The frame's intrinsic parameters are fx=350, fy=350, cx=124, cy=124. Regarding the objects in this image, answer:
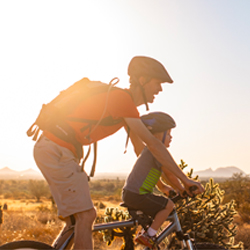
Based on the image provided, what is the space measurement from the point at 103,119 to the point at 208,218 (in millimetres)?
4078

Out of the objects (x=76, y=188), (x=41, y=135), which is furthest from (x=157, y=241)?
(x=41, y=135)

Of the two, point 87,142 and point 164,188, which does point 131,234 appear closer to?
point 164,188

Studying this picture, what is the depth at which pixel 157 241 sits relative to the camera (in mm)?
2977

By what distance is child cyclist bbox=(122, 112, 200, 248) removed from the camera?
9.95 feet

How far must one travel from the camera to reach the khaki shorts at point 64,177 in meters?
2.60

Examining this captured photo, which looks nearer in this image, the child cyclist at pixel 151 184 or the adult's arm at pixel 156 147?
the adult's arm at pixel 156 147

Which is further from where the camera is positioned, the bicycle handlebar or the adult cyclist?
the bicycle handlebar

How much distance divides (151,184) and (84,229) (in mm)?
868

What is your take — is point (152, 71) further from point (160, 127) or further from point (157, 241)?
point (157, 241)

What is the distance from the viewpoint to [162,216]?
3.03 meters

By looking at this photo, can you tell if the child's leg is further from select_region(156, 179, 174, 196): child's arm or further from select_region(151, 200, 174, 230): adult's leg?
select_region(156, 179, 174, 196): child's arm

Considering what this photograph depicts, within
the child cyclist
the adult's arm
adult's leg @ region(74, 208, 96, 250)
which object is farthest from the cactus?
adult's leg @ region(74, 208, 96, 250)

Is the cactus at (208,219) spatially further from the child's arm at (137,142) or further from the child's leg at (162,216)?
the child's leg at (162,216)

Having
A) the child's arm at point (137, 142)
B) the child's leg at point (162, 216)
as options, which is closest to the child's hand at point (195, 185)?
the child's leg at point (162, 216)
